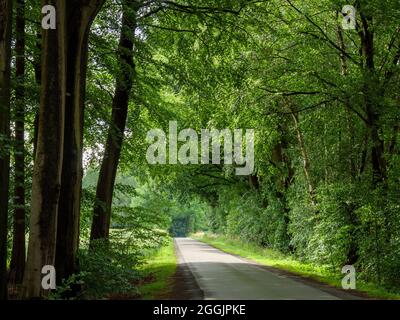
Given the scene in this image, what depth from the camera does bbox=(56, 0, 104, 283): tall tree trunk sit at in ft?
33.4

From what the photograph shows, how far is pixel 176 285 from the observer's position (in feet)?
50.8

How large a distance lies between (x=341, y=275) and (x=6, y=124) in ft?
46.5

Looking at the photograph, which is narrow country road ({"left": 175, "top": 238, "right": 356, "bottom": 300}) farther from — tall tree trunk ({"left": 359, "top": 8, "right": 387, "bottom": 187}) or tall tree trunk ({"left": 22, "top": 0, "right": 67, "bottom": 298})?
tall tree trunk ({"left": 359, "top": 8, "right": 387, "bottom": 187})

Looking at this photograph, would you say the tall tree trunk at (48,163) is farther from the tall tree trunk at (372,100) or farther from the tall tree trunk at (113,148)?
the tall tree trunk at (372,100)

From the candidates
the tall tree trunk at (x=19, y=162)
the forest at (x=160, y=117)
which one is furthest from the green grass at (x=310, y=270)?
the tall tree trunk at (x=19, y=162)

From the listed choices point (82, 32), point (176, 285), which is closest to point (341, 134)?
point (176, 285)

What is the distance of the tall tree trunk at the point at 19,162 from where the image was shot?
39.1 ft

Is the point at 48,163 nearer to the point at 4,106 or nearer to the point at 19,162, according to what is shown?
the point at 4,106

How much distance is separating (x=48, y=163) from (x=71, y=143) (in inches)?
57.4

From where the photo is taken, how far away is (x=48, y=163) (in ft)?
29.5

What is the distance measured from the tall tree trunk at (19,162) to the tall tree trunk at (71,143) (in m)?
1.53

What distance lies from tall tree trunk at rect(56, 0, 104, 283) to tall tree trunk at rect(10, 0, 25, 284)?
1.53m

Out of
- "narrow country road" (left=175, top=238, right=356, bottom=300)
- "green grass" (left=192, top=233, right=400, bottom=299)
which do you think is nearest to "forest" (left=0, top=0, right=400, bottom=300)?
"green grass" (left=192, top=233, right=400, bottom=299)
